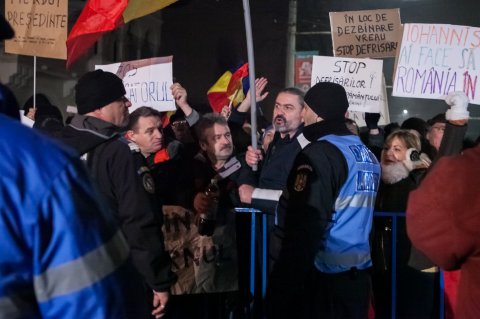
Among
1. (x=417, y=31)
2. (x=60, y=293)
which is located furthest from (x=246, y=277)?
(x=60, y=293)

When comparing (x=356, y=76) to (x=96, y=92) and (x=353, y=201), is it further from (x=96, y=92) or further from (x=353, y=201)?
(x=96, y=92)

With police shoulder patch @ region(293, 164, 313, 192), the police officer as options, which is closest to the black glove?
police shoulder patch @ region(293, 164, 313, 192)

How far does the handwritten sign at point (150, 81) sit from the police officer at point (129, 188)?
9.74ft

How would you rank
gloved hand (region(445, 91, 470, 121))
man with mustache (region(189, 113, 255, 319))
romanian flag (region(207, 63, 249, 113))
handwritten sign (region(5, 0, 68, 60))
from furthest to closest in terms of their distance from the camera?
1. romanian flag (region(207, 63, 249, 113))
2. handwritten sign (region(5, 0, 68, 60))
3. man with mustache (region(189, 113, 255, 319))
4. gloved hand (region(445, 91, 470, 121))

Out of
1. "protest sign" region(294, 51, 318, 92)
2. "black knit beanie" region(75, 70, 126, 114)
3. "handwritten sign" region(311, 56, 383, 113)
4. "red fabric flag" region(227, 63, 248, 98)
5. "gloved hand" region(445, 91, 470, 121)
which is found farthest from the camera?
"protest sign" region(294, 51, 318, 92)

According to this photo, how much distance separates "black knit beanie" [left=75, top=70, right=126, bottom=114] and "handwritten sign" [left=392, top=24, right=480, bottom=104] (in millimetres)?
3300

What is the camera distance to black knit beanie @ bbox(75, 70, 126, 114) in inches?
162

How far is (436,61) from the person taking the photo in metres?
6.70

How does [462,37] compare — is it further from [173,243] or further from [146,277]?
[146,277]

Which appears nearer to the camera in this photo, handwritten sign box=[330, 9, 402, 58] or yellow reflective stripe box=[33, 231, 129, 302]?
yellow reflective stripe box=[33, 231, 129, 302]

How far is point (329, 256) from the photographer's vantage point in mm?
3992

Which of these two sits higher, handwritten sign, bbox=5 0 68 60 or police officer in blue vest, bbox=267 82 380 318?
handwritten sign, bbox=5 0 68 60

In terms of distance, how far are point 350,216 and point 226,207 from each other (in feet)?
4.90

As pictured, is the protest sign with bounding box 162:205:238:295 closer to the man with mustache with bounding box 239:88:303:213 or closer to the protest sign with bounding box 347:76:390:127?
the man with mustache with bounding box 239:88:303:213
